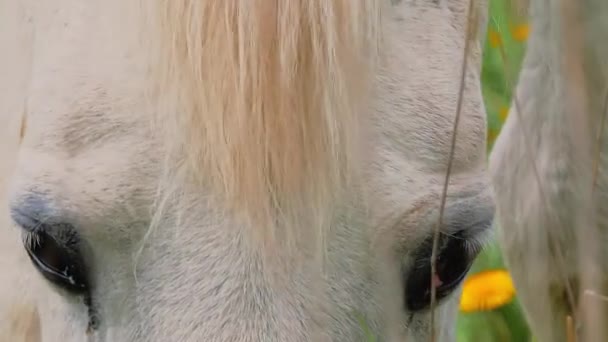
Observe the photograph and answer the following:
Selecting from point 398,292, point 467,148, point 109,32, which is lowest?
point 398,292

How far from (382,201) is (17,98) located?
484 millimetres

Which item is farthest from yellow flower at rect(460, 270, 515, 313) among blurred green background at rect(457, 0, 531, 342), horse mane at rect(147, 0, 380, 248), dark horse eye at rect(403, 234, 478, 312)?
horse mane at rect(147, 0, 380, 248)

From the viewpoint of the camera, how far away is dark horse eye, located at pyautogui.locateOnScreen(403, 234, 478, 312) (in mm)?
752

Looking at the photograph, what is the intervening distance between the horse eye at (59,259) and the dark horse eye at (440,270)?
0.27 meters

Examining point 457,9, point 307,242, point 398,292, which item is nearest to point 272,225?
point 307,242

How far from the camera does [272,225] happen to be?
67 centimetres

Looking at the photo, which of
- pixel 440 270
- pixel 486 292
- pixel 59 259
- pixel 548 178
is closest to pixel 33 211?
pixel 59 259

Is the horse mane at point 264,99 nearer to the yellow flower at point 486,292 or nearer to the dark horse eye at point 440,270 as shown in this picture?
the dark horse eye at point 440,270

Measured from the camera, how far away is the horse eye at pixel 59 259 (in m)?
0.73

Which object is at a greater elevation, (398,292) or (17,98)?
(17,98)

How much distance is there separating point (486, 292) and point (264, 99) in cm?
90

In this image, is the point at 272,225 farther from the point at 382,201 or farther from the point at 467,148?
the point at 467,148

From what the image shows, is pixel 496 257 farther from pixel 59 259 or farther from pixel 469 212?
pixel 59 259

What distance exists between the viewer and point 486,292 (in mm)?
1460
